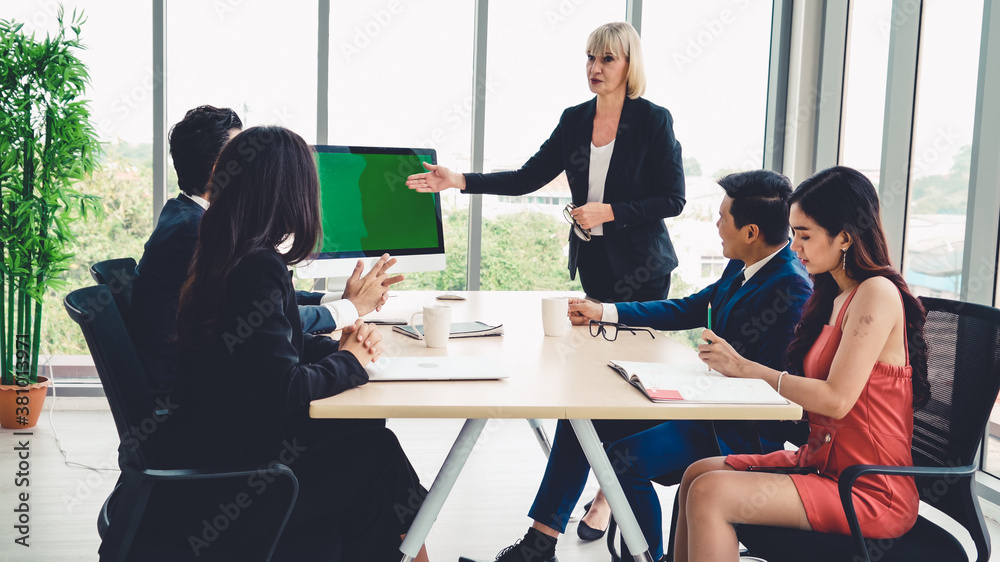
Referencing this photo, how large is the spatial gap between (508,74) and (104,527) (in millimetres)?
3161

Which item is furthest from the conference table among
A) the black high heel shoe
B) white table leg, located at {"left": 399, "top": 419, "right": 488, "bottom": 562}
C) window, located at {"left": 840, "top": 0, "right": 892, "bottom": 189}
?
window, located at {"left": 840, "top": 0, "right": 892, "bottom": 189}

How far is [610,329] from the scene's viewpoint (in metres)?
2.25

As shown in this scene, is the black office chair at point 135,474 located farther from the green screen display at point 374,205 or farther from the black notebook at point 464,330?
the green screen display at point 374,205

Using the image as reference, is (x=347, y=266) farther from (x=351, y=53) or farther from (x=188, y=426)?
(x=351, y=53)

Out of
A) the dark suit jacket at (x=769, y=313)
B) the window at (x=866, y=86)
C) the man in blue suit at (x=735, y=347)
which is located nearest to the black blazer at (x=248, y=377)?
the man in blue suit at (x=735, y=347)

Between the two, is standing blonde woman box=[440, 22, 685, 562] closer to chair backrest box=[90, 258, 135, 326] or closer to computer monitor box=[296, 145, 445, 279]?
computer monitor box=[296, 145, 445, 279]

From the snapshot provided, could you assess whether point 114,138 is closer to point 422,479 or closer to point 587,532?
point 422,479

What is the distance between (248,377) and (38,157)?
2723 mm

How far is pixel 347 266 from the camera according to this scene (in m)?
2.41

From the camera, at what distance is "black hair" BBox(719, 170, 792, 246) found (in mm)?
1992

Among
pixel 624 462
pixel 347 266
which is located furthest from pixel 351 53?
pixel 624 462

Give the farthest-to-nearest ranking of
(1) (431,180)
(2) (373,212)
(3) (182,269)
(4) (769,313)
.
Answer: (1) (431,180) → (2) (373,212) → (4) (769,313) → (3) (182,269)

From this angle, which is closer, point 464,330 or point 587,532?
point 464,330

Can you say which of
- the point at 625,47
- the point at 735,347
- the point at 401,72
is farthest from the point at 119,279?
the point at 401,72
